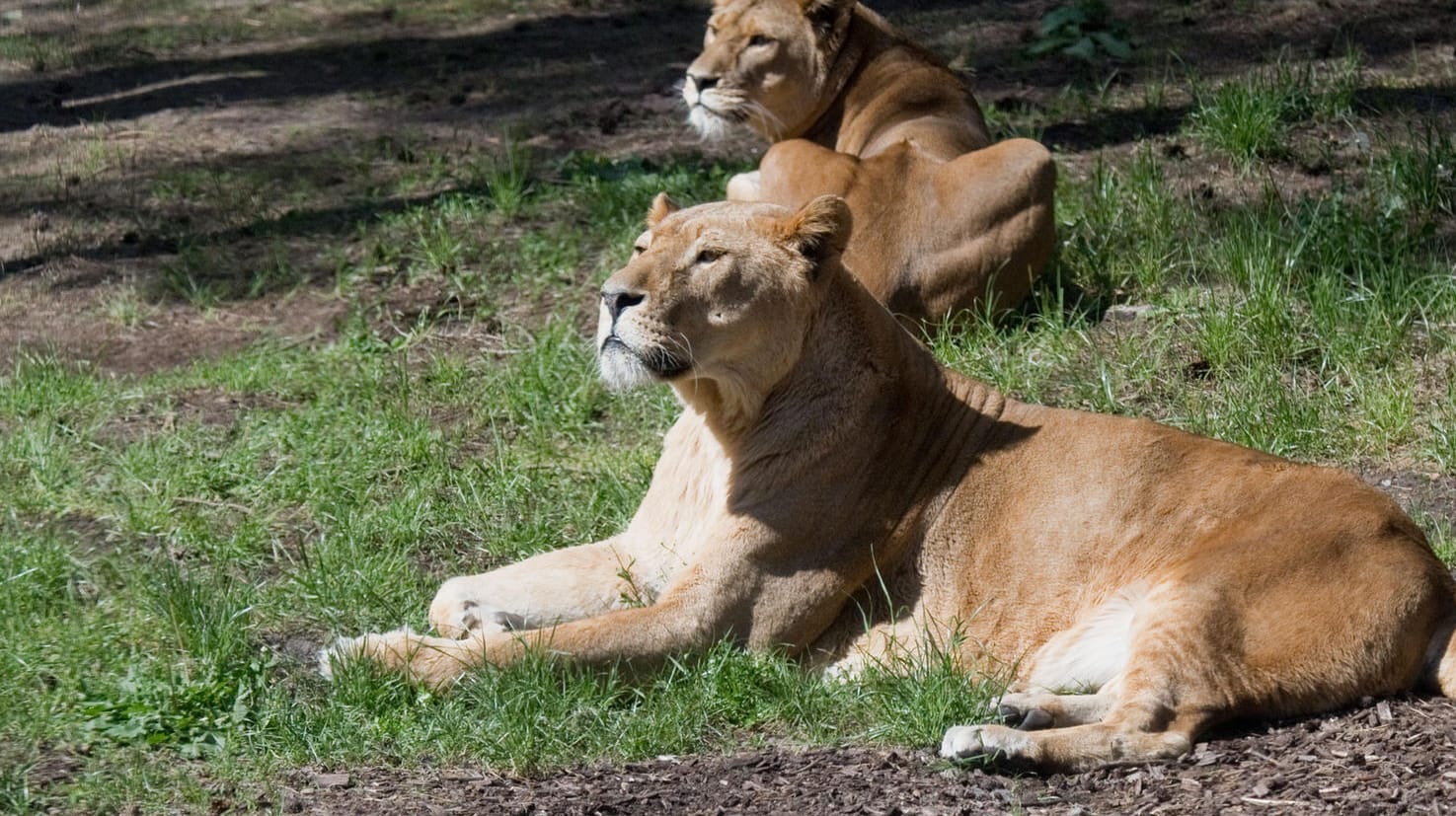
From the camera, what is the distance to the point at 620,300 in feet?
16.8

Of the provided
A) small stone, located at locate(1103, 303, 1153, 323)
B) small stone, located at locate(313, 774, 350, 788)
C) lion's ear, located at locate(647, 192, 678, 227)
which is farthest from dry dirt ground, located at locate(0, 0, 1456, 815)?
lion's ear, located at locate(647, 192, 678, 227)

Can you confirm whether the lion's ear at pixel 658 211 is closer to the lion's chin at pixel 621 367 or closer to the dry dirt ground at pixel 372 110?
the lion's chin at pixel 621 367

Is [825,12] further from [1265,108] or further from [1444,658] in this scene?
[1444,658]

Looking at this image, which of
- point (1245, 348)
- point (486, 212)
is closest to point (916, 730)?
point (1245, 348)

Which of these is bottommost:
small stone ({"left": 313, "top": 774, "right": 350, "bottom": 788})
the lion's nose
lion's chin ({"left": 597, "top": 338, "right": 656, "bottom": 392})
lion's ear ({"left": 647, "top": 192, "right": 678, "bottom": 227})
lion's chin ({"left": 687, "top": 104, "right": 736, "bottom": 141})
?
small stone ({"left": 313, "top": 774, "right": 350, "bottom": 788})

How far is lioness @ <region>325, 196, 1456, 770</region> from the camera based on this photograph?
15.3 feet

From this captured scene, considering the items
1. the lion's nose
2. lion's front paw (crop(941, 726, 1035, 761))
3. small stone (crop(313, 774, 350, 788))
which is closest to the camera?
lion's front paw (crop(941, 726, 1035, 761))

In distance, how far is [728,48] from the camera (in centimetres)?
908

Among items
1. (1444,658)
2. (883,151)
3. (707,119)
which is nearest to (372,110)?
(707,119)

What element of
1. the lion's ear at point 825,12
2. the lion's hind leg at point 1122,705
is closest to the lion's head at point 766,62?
the lion's ear at point 825,12

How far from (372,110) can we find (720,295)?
21.6 ft

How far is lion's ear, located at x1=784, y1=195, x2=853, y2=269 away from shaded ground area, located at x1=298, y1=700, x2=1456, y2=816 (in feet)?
4.70

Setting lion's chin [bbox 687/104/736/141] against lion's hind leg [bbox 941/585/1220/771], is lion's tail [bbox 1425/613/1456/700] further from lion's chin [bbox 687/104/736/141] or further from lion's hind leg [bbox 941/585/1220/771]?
lion's chin [bbox 687/104/736/141]

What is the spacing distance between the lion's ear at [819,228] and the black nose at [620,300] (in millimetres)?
484
